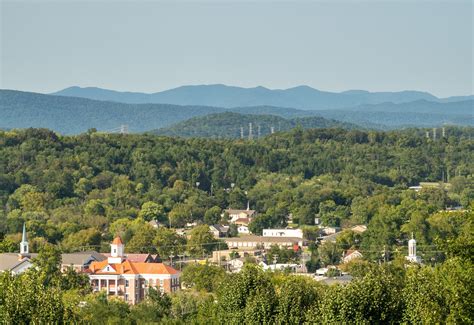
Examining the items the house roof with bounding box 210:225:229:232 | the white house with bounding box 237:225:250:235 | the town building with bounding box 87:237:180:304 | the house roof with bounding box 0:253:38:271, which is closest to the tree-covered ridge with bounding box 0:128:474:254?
the white house with bounding box 237:225:250:235

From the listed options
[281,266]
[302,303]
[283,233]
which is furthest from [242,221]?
[302,303]

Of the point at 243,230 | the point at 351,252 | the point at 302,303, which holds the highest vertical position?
the point at 302,303

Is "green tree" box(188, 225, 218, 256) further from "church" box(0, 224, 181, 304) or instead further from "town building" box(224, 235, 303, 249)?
"church" box(0, 224, 181, 304)

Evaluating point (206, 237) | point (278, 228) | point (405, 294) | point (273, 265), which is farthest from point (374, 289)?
point (278, 228)

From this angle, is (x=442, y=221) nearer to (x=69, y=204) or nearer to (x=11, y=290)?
(x=69, y=204)

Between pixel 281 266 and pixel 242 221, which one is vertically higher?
pixel 281 266

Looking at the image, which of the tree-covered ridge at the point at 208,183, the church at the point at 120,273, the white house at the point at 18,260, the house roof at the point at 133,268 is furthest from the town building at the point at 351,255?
the white house at the point at 18,260

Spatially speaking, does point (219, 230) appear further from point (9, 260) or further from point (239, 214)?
point (9, 260)
